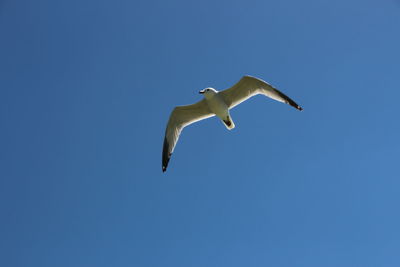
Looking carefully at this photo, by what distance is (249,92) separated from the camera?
11.2 metres

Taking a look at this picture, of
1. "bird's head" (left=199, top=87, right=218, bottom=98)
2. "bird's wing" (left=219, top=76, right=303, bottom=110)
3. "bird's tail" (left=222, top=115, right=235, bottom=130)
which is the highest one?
"bird's head" (left=199, top=87, right=218, bottom=98)

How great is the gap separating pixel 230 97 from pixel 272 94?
1066 mm

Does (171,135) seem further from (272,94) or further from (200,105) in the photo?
(272,94)

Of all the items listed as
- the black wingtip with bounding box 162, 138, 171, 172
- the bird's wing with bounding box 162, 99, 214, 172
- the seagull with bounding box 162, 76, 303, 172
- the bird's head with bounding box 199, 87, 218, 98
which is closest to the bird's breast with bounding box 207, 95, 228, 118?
the seagull with bounding box 162, 76, 303, 172

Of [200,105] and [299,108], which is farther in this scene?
[200,105]

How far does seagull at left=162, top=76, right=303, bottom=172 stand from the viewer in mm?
10961

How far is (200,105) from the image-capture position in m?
11.7

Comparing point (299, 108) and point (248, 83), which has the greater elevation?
point (248, 83)

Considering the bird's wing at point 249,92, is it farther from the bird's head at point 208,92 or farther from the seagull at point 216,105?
the bird's head at point 208,92

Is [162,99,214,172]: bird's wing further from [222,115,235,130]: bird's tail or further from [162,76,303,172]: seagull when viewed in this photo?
[222,115,235,130]: bird's tail

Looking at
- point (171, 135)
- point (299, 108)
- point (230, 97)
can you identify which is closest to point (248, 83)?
point (230, 97)

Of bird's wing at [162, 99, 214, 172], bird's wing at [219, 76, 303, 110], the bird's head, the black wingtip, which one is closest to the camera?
bird's wing at [219, 76, 303, 110]

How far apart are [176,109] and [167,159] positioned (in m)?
1.47

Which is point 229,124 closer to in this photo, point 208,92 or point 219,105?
point 219,105
